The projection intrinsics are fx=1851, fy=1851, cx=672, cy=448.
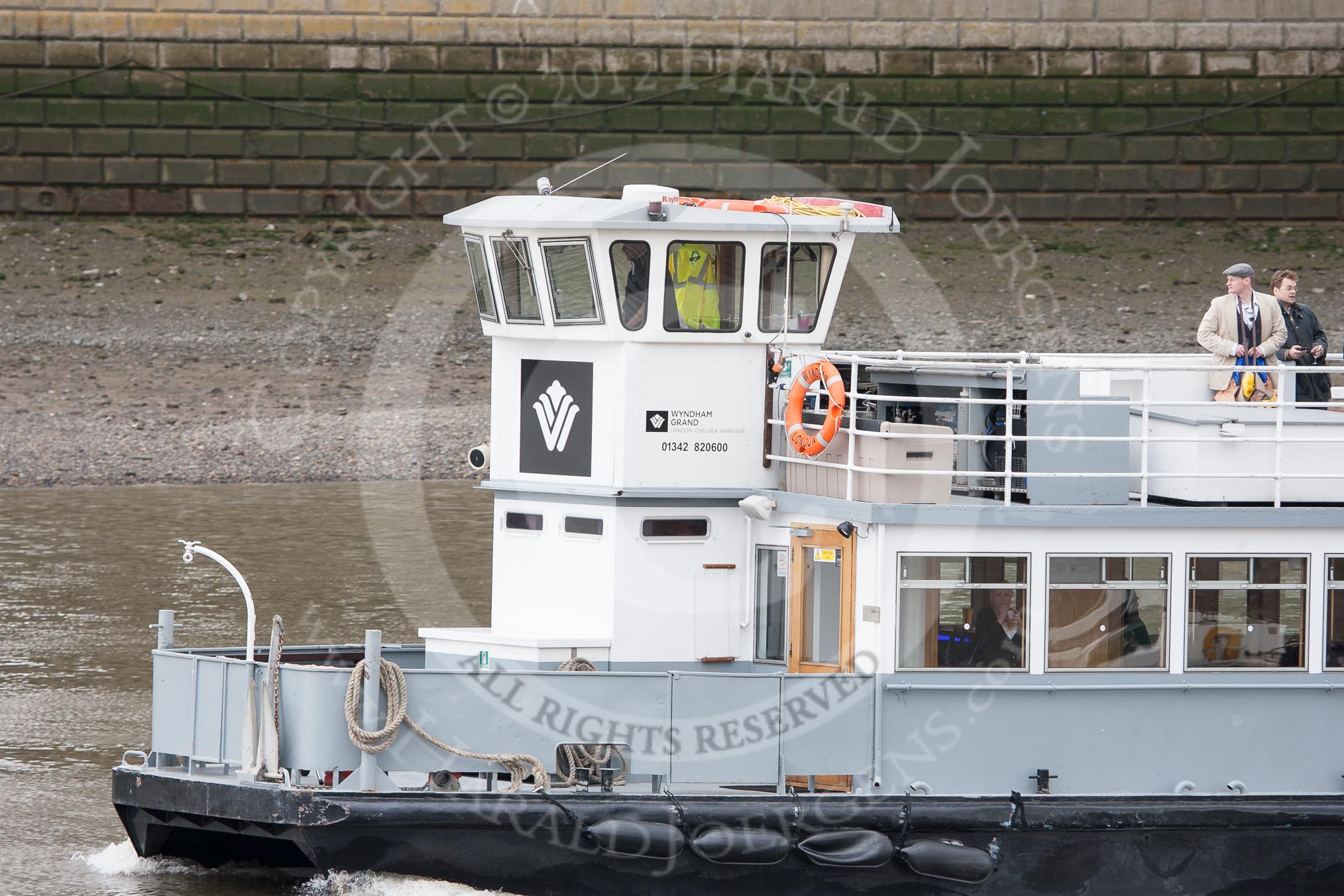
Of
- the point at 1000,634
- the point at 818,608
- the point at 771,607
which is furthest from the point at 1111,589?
the point at 771,607

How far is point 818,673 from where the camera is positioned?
9297 millimetres

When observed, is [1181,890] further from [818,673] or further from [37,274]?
[37,274]

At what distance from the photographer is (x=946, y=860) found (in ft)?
29.5

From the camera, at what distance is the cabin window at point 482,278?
9.98 m

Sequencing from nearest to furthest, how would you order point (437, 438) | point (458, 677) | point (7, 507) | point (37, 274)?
point (458, 677) < point (7, 507) < point (437, 438) < point (37, 274)

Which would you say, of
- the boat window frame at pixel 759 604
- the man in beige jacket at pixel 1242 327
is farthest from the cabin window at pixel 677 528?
the man in beige jacket at pixel 1242 327

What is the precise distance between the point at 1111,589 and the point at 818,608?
1.48 metres

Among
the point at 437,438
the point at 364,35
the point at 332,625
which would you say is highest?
the point at 364,35

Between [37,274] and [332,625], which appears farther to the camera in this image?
[37,274]

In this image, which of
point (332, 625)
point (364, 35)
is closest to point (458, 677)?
point (332, 625)

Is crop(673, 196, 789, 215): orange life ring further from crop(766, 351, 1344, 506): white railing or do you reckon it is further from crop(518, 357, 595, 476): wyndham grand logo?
crop(518, 357, 595, 476): wyndham grand logo

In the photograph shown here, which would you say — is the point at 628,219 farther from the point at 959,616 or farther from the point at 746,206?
the point at 959,616

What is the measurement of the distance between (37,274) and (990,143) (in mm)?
13163

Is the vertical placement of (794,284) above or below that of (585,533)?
above
